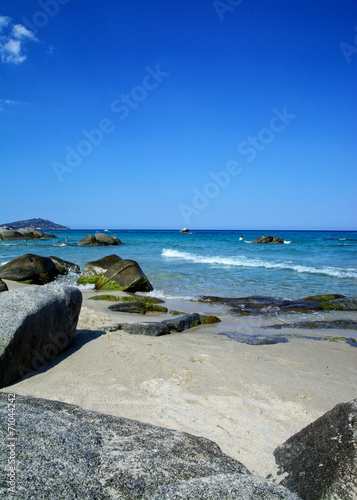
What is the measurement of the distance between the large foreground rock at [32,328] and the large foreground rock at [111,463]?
144 centimetres

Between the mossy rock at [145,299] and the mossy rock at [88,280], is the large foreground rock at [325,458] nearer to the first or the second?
the mossy rock at [145,299]

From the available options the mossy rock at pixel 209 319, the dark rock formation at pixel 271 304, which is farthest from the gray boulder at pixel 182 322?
the dark rock formation at pixel 271 304

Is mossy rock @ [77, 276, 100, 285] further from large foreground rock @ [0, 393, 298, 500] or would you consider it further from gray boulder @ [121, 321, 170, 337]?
large foreground rock @ [0, 393, 298, 500]

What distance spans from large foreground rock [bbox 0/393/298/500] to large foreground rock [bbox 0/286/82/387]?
4.74 feet

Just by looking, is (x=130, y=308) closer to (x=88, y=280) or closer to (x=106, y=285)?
(x=106, y=285)

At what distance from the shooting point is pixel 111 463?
6.40 ft

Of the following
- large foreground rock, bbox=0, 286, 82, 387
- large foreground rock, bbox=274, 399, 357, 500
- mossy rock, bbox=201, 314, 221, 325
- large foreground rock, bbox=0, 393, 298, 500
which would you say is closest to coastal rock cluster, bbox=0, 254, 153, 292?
mossy rock, bbox=201, 314, 221, 325

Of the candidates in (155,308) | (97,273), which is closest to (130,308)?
(155,308)

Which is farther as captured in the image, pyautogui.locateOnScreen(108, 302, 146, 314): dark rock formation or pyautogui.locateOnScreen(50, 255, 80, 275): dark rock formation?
pyautogui.locateOnScreen(50, 255, 80, 275): dark rock formation

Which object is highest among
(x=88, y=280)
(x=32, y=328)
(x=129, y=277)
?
(x=32, y=328)

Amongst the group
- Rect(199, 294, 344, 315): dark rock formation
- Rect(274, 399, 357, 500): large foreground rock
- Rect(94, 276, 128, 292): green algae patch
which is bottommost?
Rect(199, 294, 344, 315): dark rock formation

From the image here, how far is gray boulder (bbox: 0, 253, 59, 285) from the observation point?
43.2 ft

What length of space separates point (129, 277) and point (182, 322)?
5468 mm

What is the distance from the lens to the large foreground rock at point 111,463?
1.70m
